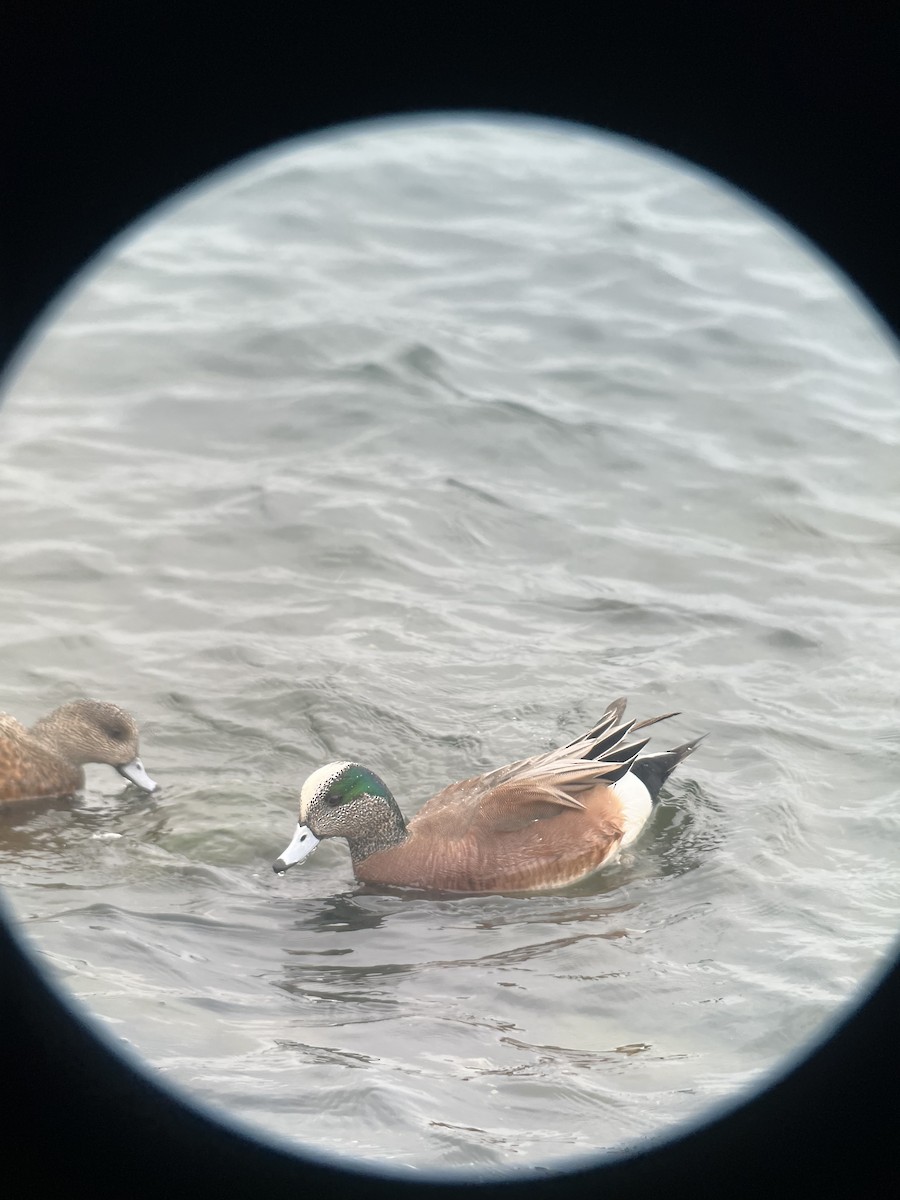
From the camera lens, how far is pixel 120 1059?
276 cm

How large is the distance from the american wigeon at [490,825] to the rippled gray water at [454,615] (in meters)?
0.12

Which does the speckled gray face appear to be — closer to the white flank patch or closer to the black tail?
the white flank patch

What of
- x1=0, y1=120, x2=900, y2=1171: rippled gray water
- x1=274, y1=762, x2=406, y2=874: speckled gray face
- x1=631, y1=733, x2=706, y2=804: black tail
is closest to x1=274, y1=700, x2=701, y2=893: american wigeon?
x1=274, y1=762, x2=406, y2=874: speckled gray face

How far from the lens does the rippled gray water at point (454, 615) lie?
161 inches

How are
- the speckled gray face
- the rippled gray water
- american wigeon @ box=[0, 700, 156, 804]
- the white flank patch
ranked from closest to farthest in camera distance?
1. the rippled gray water
2. the speckled gray face
3. the white flank patch
4. american wigeon @ box=[0, 700, 156, 804]

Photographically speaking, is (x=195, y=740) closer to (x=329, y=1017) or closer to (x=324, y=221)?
(x=329, y=1017)

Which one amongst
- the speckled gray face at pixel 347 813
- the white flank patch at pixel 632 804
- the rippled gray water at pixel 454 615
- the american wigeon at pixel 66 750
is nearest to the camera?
the rippled gray water at pixel 454 615

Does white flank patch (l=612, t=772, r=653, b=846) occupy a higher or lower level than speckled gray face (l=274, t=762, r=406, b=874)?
lower

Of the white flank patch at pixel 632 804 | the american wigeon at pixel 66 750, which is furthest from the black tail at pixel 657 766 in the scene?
the american wigeon at pixel 66 750

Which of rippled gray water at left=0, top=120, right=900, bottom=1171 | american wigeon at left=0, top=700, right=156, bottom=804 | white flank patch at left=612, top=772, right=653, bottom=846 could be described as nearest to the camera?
rippled gray water at left=0, top=120, right=900, bottom=1171

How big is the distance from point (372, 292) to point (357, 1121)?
8.74 metres

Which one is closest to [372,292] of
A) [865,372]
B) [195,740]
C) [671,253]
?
[671,253]

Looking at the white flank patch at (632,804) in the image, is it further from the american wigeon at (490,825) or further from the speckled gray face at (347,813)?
the speckled gray face at (347,813)

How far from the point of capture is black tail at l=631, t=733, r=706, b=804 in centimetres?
578
